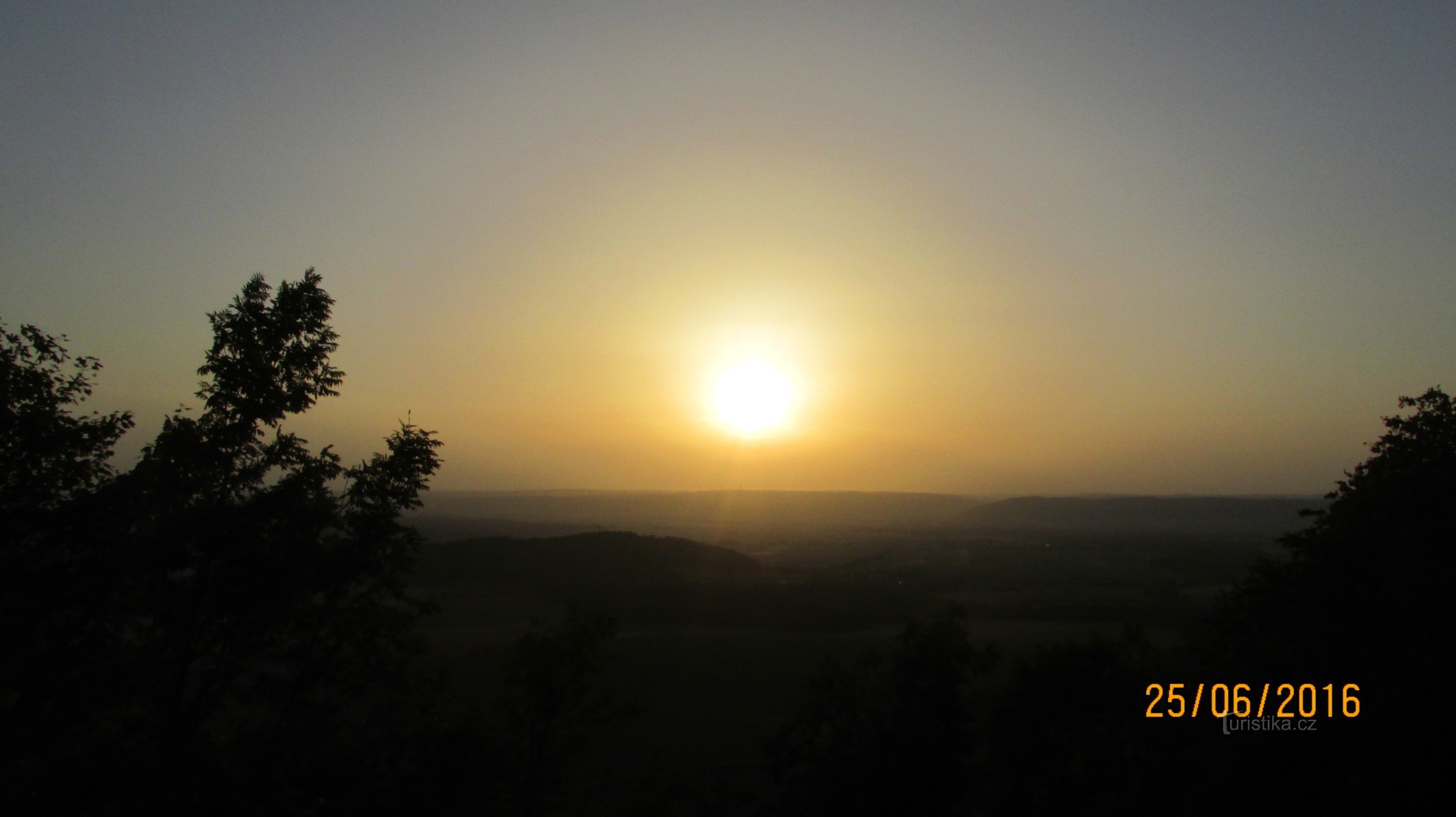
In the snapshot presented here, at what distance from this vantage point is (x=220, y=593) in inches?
424

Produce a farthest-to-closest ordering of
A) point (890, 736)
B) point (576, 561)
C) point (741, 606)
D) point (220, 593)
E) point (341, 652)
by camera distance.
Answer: point (576, 561)
point (741, 606)
point (890, 736)
point (341, 652)
point (220, 593)

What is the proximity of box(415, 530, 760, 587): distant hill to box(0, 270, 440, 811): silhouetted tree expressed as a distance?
76.9 meters

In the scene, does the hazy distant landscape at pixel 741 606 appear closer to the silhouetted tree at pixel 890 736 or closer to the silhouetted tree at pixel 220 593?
the silhouetted tree at pixel 890 736

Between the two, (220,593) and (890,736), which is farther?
(890,736)

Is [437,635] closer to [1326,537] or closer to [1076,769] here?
[1076,769]

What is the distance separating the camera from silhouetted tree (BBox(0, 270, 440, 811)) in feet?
32.2

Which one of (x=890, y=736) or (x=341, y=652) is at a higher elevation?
(x=341, y=652)

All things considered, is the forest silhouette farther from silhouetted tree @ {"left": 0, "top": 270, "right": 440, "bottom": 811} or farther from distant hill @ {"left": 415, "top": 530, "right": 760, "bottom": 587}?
distant hill @ {"left": 415, "top": 530, "right": 760, "bottom": 587}

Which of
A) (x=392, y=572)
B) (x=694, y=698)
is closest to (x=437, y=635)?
(x=694, y=698)

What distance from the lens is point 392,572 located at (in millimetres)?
12891

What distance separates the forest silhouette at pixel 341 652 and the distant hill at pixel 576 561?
71039 mm

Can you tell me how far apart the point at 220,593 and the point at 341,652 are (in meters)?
2.50

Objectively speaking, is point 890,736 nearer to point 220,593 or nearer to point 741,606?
point 220,593

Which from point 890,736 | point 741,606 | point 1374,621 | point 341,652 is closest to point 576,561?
point 741,606
